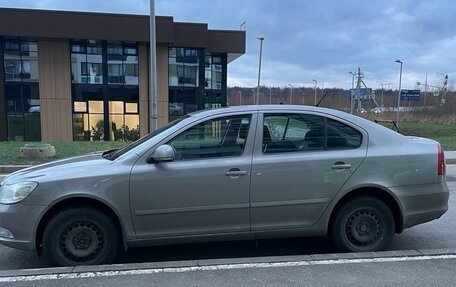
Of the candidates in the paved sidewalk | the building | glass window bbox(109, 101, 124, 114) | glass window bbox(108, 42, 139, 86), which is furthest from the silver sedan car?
glass window bbox(109, 101, 124, 114)

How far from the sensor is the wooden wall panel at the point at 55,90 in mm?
24422

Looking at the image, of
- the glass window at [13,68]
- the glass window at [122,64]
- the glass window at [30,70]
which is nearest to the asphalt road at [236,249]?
the glass window at [122,64]

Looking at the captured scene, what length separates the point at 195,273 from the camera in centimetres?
362

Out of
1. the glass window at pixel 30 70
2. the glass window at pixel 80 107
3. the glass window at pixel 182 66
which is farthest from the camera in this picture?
the glass window at pixel 182 66

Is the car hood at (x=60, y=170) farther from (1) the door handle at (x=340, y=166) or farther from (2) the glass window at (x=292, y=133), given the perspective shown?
(1) the door handle at (x=340, y=166)

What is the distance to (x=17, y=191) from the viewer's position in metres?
3.82

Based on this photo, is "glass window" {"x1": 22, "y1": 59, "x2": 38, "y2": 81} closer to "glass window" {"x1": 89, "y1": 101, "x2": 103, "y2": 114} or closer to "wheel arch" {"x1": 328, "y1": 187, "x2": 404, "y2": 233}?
"glass window" {"x1": 89, "y1": 101, "x2": 103, "y2": 114}

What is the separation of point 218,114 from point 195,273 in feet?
5.15

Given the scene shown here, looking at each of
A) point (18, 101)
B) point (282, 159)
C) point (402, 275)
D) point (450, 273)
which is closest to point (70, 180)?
point (282, 159)

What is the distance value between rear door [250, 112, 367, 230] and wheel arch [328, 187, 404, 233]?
0.18 m

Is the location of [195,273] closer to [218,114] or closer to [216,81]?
[218,114]

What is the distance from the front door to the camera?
392 centimetres

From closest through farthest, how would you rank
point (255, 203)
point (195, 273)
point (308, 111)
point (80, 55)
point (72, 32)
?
1. point (195, 273)
2. point (255, 203)
3. point (308, 111)
4. point (72, 32)
5. point (80, 55)

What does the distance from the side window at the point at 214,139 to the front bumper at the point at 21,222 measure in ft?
4.57
